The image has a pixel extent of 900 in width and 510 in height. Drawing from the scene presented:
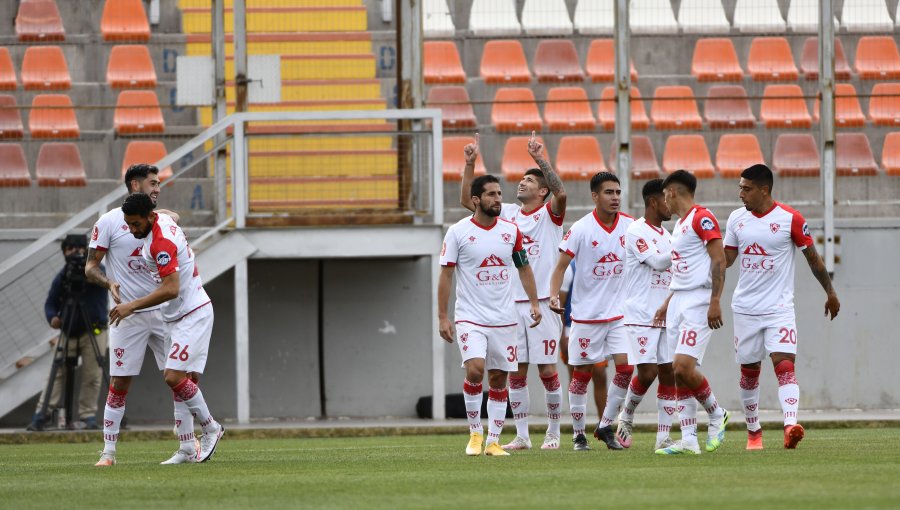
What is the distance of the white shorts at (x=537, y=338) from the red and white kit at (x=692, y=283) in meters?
1.46

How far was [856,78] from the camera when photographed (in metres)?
22.6

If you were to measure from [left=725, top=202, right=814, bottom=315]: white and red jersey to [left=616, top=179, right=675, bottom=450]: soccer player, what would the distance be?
844 mm

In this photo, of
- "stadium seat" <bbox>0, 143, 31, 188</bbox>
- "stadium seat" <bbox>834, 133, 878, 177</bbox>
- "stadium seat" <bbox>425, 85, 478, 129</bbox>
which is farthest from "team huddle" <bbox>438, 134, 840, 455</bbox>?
"stadium seat" <bbox>834, 133, 878, 177</bbox>

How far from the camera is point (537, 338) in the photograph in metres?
12.8

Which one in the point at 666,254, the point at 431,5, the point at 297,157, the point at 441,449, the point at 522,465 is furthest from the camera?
the point at 431,5

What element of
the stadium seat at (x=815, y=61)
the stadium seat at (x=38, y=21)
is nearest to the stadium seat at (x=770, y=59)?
the stadium seat at (x=815, y=61)

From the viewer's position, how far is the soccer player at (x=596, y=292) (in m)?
12.7

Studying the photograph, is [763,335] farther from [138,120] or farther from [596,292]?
[138,120]

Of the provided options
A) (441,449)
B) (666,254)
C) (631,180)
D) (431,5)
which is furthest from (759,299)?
(431,5)

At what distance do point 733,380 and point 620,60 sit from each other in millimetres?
4197

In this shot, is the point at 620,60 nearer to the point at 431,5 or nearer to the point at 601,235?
the point at 431,5

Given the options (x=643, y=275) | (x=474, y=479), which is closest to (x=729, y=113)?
(x=643, y=275)

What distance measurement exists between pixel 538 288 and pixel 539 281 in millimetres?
64

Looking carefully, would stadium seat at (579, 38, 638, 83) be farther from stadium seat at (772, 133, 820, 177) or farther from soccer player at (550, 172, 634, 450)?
soccer player at (550, 172, 634, 450)
